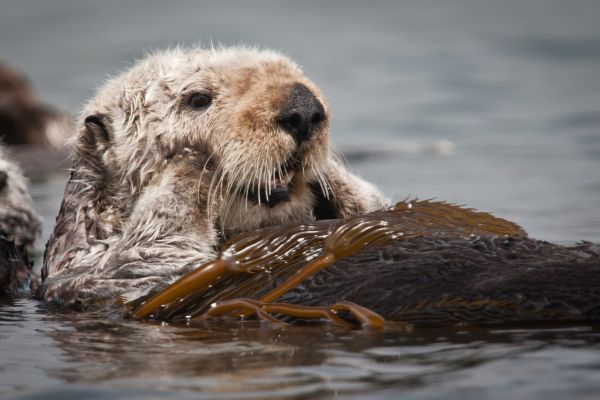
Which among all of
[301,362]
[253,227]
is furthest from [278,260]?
[301,362]

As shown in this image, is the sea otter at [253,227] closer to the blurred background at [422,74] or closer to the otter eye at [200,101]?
the otter eye at [200,101]

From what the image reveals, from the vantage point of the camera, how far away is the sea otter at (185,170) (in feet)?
13.6

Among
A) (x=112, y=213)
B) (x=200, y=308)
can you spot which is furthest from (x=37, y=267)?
(x=200, y=308)

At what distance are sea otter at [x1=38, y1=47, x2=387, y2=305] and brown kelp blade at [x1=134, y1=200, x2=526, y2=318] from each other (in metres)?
0.16

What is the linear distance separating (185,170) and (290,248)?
2.22 feet

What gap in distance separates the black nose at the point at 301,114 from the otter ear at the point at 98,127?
0.92 m

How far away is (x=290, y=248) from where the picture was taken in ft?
12.9

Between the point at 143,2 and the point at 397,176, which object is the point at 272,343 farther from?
the point at 143,2

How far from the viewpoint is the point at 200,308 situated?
4.00m

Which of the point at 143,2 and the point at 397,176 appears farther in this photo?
the point at 143,2

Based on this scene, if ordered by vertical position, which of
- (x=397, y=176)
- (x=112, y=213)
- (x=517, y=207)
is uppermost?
(x=397, y=176)

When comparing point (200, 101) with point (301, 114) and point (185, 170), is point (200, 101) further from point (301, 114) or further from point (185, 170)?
point (301, 114)

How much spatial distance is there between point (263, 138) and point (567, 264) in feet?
4.45

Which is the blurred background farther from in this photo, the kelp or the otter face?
the kelp
